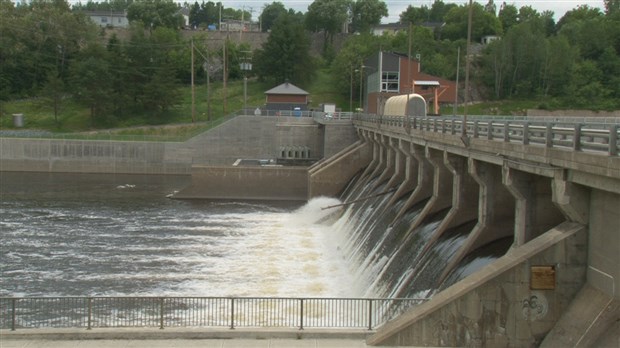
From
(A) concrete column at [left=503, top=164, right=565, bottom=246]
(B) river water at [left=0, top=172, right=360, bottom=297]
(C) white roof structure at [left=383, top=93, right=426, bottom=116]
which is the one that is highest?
(C) white roof structure at [left=383, top=93, right=426, bottom=116]

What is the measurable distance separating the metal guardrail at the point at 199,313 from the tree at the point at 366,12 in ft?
469

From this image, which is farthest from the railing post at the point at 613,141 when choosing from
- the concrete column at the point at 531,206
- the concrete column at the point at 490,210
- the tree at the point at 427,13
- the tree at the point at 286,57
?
the tree at the point at 427,13

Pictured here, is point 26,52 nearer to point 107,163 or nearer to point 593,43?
point 107,163

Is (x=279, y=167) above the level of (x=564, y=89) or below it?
below

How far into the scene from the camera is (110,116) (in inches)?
3492

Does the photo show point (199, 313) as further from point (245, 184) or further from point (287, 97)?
point (287, 97)

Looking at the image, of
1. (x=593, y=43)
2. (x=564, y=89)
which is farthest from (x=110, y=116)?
(x=593, y=43)

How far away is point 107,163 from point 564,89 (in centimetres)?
6247

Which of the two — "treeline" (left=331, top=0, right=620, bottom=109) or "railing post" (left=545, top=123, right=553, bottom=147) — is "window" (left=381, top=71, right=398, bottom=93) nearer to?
"treeline" (left=331, top=0, right=620, bottom=109)

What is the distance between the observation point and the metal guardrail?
20.0m

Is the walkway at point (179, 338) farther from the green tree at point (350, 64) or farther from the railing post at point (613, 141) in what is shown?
the green tree at point (350, 64)

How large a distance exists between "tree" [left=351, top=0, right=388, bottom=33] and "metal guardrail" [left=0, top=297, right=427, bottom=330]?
143m

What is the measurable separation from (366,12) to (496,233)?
144655mm

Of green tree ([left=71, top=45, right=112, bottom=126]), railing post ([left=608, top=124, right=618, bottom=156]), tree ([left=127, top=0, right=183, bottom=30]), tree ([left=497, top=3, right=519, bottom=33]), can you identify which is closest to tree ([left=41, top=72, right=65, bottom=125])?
green tree ([left=71, top=45, right=112, bottom=126])
